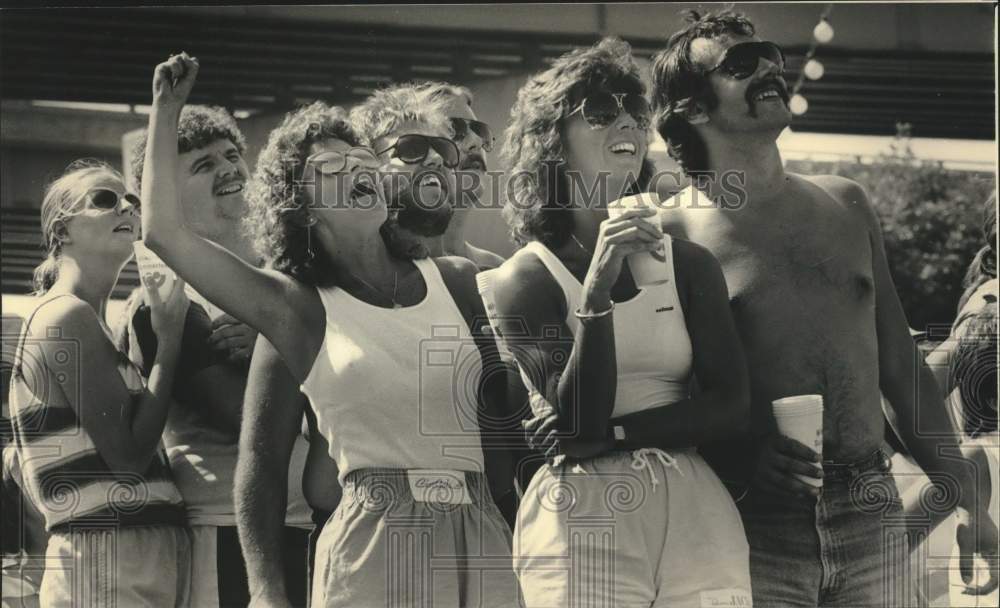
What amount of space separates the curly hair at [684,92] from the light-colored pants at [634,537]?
3.10 ft

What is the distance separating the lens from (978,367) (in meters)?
4.09

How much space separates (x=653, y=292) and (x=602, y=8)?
1019 mm

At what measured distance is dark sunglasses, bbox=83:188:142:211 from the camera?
409 centimetres

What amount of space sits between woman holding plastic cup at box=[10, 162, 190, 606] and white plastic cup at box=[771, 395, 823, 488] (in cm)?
183

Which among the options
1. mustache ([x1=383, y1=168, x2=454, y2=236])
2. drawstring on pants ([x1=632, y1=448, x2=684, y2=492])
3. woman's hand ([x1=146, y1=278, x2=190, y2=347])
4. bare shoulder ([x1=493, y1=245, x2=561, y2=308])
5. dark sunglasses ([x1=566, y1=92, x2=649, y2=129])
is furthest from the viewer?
woman's hand ([x1=146, y1=278, x2=190, y2=347])

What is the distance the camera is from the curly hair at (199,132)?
13.4ft

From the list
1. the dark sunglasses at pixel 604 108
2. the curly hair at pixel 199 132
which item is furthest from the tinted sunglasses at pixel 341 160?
the dark sunglasses at pixel 604 108

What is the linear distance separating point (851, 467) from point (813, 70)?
122cm

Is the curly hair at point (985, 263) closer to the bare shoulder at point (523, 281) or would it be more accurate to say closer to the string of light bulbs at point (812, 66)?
the string of light bulbs at point (812, 66)

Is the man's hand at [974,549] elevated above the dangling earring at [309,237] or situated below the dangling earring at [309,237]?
below

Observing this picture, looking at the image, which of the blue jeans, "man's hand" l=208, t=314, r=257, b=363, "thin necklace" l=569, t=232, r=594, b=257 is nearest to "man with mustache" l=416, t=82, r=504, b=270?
"thin necklace" l=569, t=232, r=594, b=257

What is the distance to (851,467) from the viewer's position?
3869 millimetres

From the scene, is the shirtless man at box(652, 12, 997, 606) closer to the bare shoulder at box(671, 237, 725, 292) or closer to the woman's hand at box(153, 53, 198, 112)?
the bare shoulder at box(671, 237, 725, 292)

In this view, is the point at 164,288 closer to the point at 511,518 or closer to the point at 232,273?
the point at 232,273
